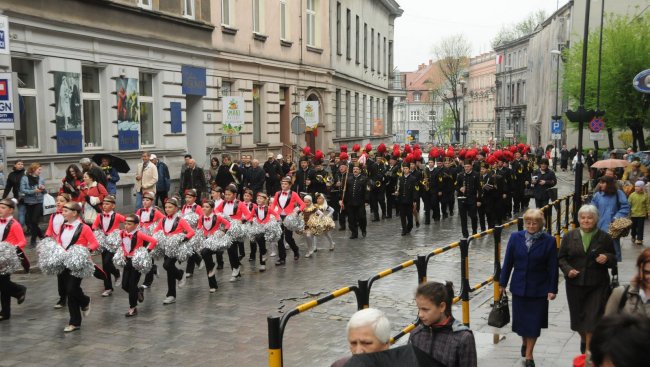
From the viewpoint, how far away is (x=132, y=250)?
34.1 feet

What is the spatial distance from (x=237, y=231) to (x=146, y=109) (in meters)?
11.4

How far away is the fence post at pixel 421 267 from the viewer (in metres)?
7.48

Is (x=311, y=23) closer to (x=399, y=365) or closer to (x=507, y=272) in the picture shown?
(x=507, y=272)

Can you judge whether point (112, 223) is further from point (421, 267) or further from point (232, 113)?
point (232, 113)

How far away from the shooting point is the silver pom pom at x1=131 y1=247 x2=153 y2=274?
1016 cm

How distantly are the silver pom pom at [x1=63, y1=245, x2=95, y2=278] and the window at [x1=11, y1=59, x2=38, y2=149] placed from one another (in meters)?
9.17

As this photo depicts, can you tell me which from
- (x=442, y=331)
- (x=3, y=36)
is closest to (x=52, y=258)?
(x=3, y=36)

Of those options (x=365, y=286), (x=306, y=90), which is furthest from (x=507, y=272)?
(x=306, y=90)

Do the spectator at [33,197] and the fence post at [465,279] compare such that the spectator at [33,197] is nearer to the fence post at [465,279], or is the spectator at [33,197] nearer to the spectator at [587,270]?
the fence post at [465,279]

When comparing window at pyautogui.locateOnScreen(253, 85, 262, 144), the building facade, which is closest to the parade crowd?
window at pyautogui.locateOnScreen(253, 85, 262, 144)

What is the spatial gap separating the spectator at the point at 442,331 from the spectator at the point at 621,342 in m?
1.76

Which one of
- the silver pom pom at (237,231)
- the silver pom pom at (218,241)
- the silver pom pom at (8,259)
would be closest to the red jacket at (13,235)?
the silver pom pom at (8,259)

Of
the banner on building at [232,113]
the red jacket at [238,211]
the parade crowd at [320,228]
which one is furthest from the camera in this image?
the banner on building at [232,113]

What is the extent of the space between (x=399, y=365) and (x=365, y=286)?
9.42 feet
